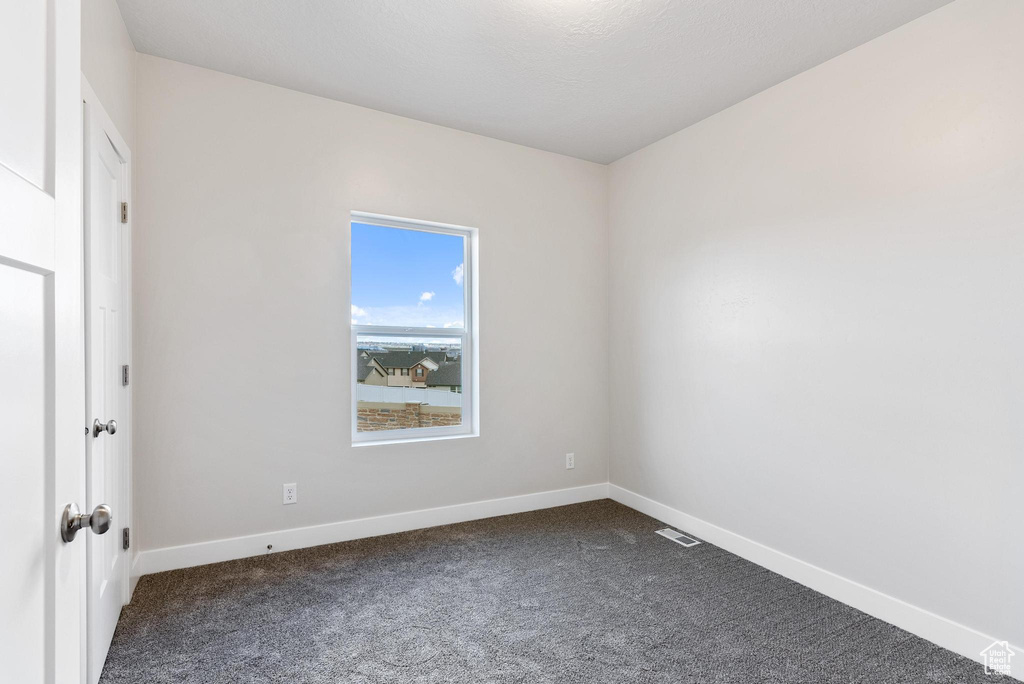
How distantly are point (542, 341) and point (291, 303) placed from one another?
1.77 m

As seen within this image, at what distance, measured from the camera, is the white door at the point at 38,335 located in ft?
2.23

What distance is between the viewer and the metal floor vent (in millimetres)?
3186

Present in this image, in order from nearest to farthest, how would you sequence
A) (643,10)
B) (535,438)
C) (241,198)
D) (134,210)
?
(643,10), (134,210), (241,198), (535,438)

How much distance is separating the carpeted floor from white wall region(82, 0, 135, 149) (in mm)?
2204

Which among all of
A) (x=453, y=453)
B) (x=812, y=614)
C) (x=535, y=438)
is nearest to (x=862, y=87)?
(x=812, y=614)

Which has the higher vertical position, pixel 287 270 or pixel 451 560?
pixel 287 270

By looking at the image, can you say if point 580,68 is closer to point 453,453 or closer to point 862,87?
point 862,87

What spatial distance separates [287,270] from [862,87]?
315 centimetres

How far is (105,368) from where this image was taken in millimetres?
2064

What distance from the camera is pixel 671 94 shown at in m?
2.98

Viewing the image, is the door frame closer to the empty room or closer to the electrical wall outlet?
the empty room

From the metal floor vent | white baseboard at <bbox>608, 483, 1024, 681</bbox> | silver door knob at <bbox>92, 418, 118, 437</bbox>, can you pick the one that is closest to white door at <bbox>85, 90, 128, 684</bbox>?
silver door knob at <bbox>92, 418, 118, 437</bbox>

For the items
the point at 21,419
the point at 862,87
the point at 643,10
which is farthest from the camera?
the point at 862,87

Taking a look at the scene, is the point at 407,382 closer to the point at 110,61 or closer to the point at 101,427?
the point at 101,427
